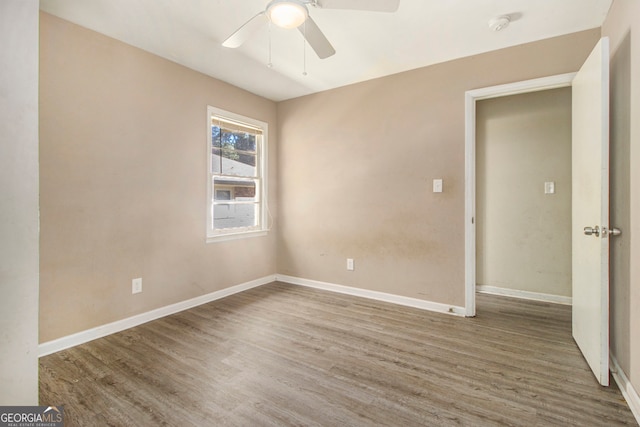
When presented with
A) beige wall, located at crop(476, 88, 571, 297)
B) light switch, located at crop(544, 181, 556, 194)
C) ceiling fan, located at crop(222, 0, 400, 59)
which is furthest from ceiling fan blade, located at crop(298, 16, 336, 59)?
light switch, located at crop(544, 181, 556, 194)

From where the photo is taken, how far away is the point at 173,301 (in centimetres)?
301

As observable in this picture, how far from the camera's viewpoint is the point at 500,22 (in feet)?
7.46

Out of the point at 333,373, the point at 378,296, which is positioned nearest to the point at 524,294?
the point at 378,296

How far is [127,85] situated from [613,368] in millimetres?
4155

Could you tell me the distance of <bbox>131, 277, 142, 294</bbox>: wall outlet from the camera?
2.70m

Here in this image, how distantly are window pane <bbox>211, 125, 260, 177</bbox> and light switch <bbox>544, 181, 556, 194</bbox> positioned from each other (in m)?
3.47

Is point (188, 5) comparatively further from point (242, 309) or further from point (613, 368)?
point (613, 368)

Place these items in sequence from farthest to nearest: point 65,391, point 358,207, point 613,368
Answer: point 358,207, point 613,368, point 65,391

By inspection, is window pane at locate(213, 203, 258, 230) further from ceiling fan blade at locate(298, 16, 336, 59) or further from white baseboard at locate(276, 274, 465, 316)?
ceiling fan blade at locate(298, 16, 336, 59)

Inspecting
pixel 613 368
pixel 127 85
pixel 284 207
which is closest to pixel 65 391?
pixel 127 85

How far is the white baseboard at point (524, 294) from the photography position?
131 inches

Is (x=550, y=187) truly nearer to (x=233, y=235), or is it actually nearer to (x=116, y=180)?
(x=233, y=235)

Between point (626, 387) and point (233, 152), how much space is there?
3832mm

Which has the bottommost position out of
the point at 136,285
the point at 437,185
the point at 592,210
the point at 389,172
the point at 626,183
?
the point at 136,285
